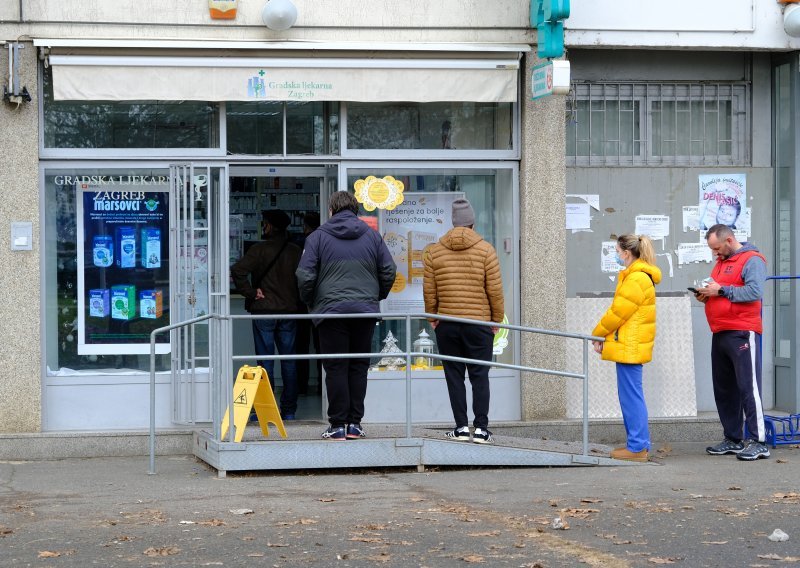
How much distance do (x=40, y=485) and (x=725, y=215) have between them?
6404 millimetres

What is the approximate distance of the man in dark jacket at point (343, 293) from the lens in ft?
31.5

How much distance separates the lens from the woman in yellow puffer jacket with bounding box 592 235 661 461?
385 inches

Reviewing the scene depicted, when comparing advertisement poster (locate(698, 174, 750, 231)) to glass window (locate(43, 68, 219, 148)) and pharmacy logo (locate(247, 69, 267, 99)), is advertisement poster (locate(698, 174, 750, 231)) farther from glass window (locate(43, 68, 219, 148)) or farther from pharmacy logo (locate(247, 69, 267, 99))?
glass window (locate(43, 68, 219, 148))

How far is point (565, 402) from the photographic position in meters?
11.2

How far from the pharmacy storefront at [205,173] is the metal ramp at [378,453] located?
109cm

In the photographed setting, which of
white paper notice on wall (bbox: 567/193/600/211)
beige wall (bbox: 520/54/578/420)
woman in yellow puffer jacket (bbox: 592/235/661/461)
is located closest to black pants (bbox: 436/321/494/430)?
woman in yellow puffer jacket (bbox: 592/235/661/461)

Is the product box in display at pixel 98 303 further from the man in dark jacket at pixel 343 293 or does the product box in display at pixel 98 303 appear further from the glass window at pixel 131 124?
the man in dark jacket at pixel 343 293

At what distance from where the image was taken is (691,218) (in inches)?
463

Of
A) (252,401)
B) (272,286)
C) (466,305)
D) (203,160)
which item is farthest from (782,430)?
(203,160)

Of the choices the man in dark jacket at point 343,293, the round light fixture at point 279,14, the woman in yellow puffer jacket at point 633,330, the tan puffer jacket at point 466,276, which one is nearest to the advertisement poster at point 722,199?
the woman in yellow puffer jacket at point 633,330

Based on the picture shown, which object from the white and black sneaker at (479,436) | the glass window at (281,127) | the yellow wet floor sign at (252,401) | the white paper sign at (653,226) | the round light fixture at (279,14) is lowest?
the white and black sneaker at (479,436)

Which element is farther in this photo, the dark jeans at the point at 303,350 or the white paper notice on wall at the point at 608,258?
the dark jeans at the point at 303,350

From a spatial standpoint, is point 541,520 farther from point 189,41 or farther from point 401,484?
point 189,41

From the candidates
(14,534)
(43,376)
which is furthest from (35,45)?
(14,534)
